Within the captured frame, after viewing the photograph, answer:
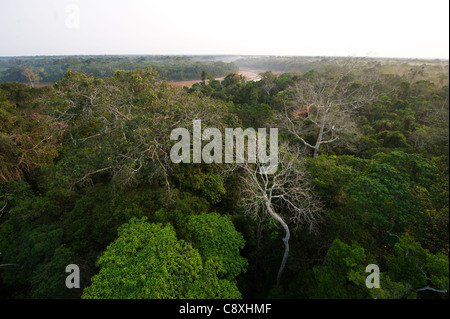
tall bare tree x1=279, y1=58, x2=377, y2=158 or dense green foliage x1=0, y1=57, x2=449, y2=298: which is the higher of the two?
tall bare tree x1=279, y1=58, x2=377, y2=158

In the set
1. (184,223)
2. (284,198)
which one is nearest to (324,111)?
(284,198)

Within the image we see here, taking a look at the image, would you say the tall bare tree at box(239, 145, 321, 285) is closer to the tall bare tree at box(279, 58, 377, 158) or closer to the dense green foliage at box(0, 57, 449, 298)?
the dense green foliage at box(0, 57, 449, 298)

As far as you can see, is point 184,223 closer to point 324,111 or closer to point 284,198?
point 284,198

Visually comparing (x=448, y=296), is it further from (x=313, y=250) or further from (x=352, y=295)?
(x=313, y=250)

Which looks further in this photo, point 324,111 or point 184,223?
point 324,111

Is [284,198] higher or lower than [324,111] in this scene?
lower

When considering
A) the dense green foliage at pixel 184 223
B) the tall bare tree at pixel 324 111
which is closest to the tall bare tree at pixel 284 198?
the dense green foliage at pixel 184 223

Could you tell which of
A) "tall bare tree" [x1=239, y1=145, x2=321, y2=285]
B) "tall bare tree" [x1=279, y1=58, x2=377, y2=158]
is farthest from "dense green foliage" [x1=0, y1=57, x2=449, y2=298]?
"tall bare tree" [x1=279, y1=58, x2=377, y2=158]

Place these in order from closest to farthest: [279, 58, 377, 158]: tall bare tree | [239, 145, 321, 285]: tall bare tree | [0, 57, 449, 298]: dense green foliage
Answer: [0, 57, 449, 298]: dense green foliage, [239, 145, 321, 285]: tall bare tree, [279, 58, 377, 158]: tall bare tree

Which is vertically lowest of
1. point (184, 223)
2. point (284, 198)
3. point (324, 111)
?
point (184, 223)
